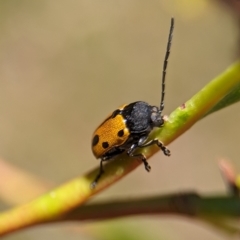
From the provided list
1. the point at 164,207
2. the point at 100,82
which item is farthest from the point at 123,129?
the point at 100,82

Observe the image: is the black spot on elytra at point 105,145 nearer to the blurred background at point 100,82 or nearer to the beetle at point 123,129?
the beetle at point 123,129

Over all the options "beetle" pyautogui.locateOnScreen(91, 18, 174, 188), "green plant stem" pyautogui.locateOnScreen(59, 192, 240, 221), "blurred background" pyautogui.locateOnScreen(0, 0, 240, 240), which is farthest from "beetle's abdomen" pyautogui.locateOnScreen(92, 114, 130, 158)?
"blurred background" pyautogui.locateOnScreen(0, 0, 240, 240)

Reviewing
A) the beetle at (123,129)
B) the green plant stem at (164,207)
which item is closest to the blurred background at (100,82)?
the beetle at (123,129)

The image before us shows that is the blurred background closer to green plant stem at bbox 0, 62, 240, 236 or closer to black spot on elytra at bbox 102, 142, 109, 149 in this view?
black spot on elytra at bbox 102, 142, 109, 149

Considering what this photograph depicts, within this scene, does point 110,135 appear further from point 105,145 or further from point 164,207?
point 164,207

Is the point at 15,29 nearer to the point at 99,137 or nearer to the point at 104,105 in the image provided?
the point at 104,105
